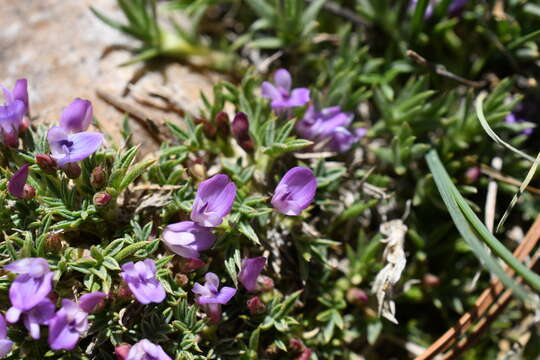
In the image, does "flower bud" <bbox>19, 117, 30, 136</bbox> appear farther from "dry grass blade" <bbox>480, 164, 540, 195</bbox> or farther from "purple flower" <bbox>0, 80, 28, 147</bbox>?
"dry grass blade" <bbox>480, 164, 540, 195</bbox>

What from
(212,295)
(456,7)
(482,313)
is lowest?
(482,313)

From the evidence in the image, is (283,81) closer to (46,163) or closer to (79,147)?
(79,147)

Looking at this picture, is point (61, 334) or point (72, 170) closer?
point (61, 334)

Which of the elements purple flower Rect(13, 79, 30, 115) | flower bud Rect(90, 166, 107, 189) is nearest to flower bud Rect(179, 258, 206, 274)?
flower bud Rect(90, 166, 107, 189)

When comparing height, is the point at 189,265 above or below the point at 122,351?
above

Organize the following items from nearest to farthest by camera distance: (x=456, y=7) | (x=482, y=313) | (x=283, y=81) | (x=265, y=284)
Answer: (x=265, y=284) < (x=482, y=313) < (x=283, y=81) < (x=456, y=7)

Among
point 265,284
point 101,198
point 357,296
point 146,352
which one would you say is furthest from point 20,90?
point 357,296
